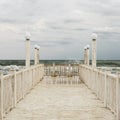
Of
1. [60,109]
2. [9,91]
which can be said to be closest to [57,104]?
[60,109]

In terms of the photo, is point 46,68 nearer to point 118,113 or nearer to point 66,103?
point 66,103

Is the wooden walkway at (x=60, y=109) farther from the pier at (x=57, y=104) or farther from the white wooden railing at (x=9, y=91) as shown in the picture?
the white wooden railing at (x=9, y=91)

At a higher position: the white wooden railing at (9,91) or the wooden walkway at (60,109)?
the white wooden railing at (9,91)

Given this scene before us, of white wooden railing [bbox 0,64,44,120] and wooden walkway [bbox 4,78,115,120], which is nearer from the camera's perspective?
white wooden railing [bbox 0,64,44,120]

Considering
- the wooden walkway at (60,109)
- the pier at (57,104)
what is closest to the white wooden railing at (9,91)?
the pier at (57,104)

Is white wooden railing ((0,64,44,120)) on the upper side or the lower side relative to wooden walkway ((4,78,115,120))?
upper

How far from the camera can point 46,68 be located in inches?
960

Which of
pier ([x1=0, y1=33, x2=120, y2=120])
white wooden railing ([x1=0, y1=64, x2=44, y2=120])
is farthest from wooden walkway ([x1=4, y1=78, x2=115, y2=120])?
white wooden railing ([x1=0, y1=64, x2=44, y2=120])

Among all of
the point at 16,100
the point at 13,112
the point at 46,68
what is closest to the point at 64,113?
the point at 13,112

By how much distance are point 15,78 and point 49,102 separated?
1.55m

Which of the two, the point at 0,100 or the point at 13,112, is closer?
the point at 0,100

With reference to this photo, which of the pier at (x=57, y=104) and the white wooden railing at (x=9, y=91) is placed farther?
the pier at (x=57, y=104)

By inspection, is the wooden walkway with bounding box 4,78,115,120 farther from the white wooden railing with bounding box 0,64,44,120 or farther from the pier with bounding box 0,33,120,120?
the white wooden railing with bounding box 0,64,44,120

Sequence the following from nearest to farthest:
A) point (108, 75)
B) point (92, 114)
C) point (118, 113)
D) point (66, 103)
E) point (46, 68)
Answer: point (118, 113) → point (92, 114) → point (108, 75) → point (66, 103) → point (46, 68)
